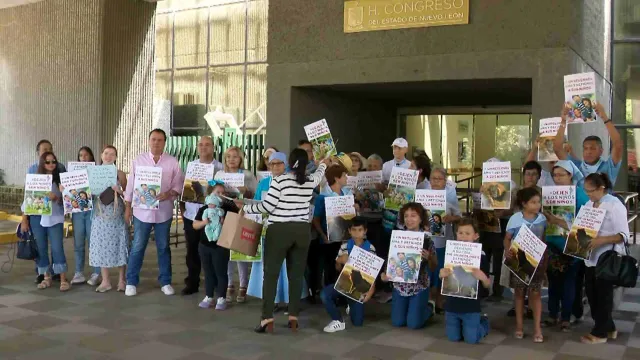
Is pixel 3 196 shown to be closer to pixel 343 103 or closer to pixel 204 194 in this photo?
pixel 343 103

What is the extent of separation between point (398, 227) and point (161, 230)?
287cm

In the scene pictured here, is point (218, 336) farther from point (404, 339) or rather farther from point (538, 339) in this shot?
point (538, 339)

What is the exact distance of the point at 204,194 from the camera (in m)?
7.42

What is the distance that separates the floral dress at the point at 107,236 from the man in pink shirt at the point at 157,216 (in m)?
0.14

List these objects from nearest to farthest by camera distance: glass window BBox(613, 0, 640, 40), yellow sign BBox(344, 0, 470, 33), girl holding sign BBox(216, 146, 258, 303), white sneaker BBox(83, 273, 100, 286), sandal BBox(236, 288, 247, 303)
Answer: girl holding sign BBox(216, 146, 258, 303) → sandal BBox(236, 288, 247, 303) → white sneaker BBox(83, 273, 100, 286) → yellow sign BBox(344, 0, 470, 33) → glass window BBox(613, 0, 640, 40)

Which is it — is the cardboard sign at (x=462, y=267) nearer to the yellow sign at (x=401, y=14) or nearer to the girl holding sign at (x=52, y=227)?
the yellow sign at (x=401, y=14)

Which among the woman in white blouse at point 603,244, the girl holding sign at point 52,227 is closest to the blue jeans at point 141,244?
the girl holding sign at point 52,227

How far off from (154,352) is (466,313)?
2758mm

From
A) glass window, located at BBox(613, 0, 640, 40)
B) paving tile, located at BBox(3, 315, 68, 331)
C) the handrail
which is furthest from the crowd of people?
glass window, located at BBox(613, 0, 640, 40)

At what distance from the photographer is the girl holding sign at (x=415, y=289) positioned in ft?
20.9

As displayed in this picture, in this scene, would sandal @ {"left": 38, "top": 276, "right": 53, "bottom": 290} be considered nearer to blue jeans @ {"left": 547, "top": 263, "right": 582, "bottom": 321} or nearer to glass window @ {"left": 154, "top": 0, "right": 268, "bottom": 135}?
blue jeans @ {"left": 547, "top": 263, "right": 582, "bottom": 321}

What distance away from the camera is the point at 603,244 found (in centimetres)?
588

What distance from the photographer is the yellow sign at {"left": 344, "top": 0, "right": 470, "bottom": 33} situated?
879cm

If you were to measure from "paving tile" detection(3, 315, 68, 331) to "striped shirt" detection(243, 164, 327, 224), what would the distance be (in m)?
2.38
